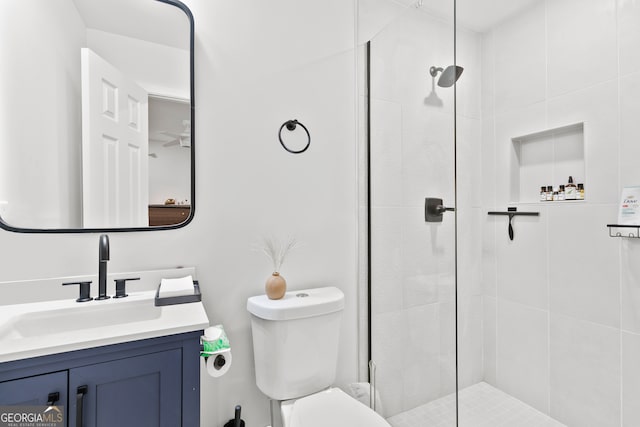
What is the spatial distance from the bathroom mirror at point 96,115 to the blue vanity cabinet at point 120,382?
0.50 metres

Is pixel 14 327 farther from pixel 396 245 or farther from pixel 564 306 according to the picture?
pixel 564 306

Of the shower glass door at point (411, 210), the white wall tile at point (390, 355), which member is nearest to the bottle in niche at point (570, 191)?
the shower glass door at point (411, 210)

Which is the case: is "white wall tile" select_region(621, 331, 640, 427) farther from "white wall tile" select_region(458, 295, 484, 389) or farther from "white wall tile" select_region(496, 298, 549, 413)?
"white wall tile" select_region(458, 295, 484, 389)

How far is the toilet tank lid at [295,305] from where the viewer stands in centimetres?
122

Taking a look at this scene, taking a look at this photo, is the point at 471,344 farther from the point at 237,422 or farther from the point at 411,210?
the point at 237,422

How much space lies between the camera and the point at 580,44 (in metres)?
1.58

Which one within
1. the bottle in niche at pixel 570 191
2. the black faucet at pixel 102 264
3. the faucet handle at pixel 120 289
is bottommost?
the faucet handle at pixel 120 289

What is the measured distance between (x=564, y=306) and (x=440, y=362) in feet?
2.97

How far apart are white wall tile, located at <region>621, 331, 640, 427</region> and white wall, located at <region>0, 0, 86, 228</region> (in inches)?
89.6

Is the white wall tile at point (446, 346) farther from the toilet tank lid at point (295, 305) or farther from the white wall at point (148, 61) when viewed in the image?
the white wall at point (148, 61)

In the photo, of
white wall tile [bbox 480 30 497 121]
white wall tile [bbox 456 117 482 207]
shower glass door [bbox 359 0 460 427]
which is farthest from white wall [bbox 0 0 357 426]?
white wall tile [bbox 480 30 497 121]

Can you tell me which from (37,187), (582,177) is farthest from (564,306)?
(37,187)

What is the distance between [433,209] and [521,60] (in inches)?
Result: 51.2

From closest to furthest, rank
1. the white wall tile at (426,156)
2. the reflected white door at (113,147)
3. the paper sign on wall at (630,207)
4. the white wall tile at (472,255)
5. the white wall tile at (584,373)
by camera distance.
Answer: the reflected white door at (113,147), the white wall tile at (426,156), the paper sign on wall at (630,207), the white wall tile at (584,373), the white wall tile at (472,255)
